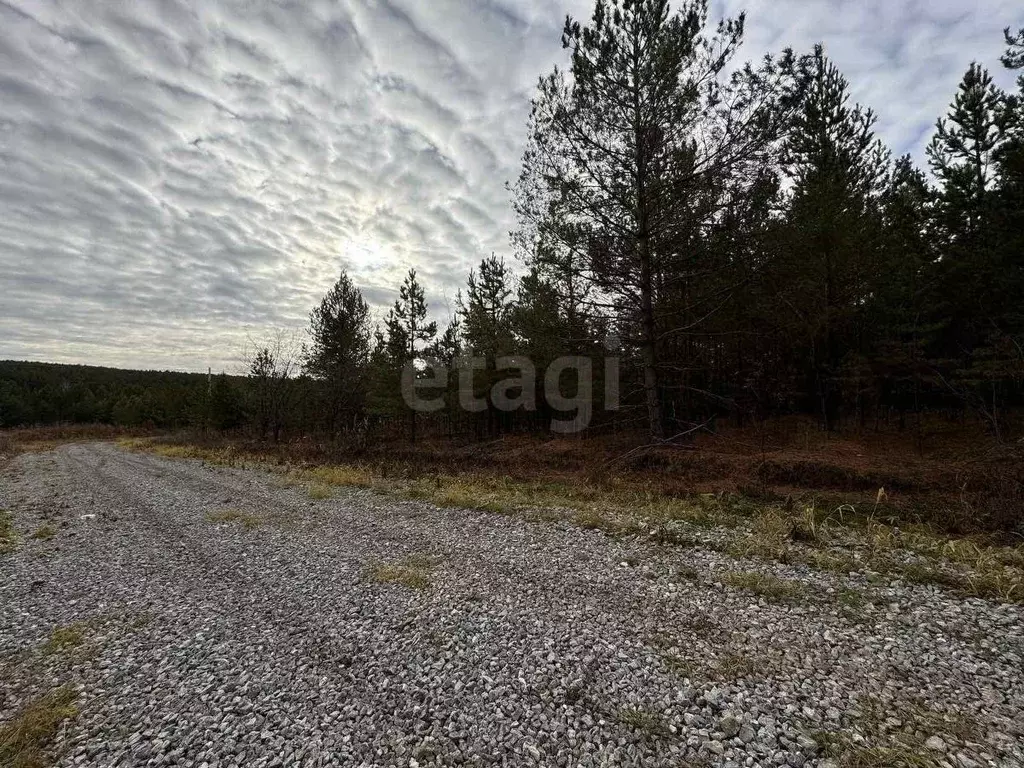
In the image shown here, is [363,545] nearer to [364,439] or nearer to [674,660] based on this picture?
[674,660]

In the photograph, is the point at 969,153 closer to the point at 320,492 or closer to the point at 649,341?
the point at 649,341

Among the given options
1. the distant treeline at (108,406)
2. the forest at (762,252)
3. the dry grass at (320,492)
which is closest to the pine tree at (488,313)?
the forest at (762,252)

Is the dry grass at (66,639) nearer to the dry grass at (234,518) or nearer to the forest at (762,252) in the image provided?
the dry grass at (234,518)

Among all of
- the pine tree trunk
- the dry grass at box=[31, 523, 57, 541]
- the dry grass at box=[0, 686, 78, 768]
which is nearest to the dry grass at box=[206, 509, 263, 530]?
the dry grass at box=[31, 523, 57, 541]

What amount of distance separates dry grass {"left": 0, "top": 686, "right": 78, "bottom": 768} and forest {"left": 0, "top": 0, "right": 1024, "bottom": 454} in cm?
990

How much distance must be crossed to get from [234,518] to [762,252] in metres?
12.1

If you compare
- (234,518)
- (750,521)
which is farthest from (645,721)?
(234,518)

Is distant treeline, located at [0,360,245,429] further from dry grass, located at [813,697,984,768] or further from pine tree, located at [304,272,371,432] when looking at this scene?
dry grass, located at [813,697,984,768]

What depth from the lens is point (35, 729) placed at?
2.63 metres

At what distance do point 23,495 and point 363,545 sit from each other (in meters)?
12.6

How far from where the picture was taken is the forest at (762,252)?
976 centimetres

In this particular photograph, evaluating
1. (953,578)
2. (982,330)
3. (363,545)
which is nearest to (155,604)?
(363,545)

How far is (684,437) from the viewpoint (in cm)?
1283

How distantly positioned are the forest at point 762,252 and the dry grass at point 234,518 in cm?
749
